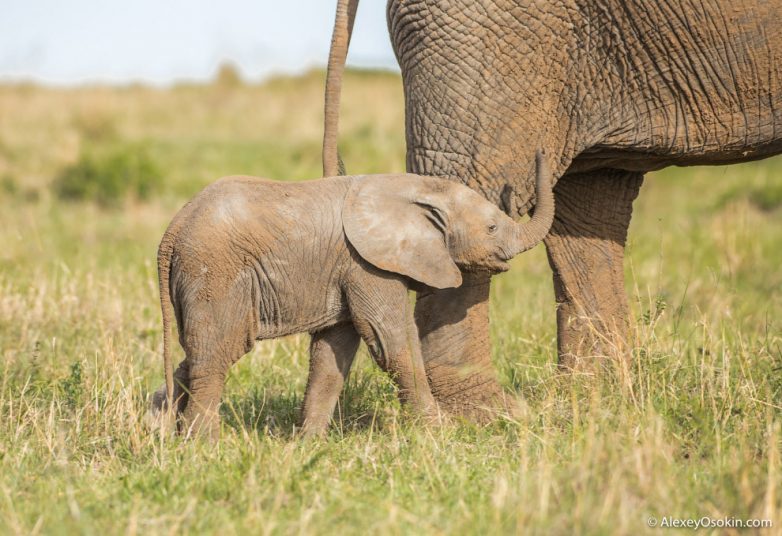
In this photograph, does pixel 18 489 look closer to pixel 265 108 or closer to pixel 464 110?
pixel 464 110

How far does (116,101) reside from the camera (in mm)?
18453

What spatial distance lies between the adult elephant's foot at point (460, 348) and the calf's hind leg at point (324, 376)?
473 millimetres

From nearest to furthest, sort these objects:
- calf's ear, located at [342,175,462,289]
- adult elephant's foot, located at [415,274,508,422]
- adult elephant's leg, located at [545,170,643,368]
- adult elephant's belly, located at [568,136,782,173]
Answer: calf's ear, located at [342,175,462,289], adult elephant's belly, located at [568,136,782,173], adult elephant's foot, located at [415,274,508,422], adult elephant's leg, located at [545,170,643,368]

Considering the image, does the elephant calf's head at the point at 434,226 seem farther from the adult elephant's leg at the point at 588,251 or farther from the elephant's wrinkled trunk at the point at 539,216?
the adult elephant's leg at the point at 588,251

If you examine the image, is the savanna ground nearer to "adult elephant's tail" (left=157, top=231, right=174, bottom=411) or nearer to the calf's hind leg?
the calf's hind leg

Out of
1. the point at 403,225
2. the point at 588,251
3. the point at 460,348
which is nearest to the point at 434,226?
the point at 403,225

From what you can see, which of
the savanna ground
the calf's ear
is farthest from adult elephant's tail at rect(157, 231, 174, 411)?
the calf's ear

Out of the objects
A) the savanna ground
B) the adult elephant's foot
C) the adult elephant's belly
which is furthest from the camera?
the adult elephant's foot

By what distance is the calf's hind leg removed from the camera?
4.62m

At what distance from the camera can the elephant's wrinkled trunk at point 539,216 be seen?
4598 millimetres

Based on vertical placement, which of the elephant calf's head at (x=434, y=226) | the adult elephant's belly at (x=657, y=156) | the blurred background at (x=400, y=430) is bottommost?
the blurred background at (x=400, y=430)

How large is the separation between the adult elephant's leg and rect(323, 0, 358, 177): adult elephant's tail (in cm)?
110

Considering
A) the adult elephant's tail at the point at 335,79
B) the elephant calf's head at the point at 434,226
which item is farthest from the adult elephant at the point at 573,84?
the elephant calf's head at the point at 434,226

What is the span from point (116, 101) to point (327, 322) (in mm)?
14780
